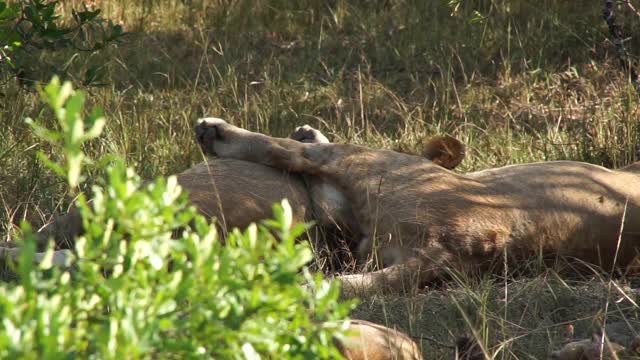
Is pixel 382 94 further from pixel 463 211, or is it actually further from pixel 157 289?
pixel 157 289

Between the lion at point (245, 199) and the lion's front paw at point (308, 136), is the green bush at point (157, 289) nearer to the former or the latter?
the lion at point (245, 199)

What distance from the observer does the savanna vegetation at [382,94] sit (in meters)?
3.38

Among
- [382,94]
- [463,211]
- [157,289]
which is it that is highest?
[157,289]

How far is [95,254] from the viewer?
179cm

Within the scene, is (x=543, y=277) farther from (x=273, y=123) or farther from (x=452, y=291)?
(x=273, y=123)

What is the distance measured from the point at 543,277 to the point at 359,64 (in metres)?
3.81

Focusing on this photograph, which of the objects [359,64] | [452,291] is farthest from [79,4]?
[452,291]

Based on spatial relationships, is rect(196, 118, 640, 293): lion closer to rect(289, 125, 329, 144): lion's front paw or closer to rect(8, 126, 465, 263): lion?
rect(8, 126, 465, 263): lion

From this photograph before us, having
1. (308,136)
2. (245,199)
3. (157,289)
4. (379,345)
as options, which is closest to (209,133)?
(308,136)

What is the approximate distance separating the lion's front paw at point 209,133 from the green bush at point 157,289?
234 cm

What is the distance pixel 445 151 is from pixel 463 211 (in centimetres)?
61

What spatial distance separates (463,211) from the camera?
3674 mm

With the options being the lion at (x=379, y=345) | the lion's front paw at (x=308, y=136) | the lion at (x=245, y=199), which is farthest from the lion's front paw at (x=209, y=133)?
the lion at (x=379, y=345)

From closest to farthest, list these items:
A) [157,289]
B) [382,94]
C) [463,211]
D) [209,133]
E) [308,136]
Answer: [157,289], [463,211], [209,133], [308,136], [382,94]
